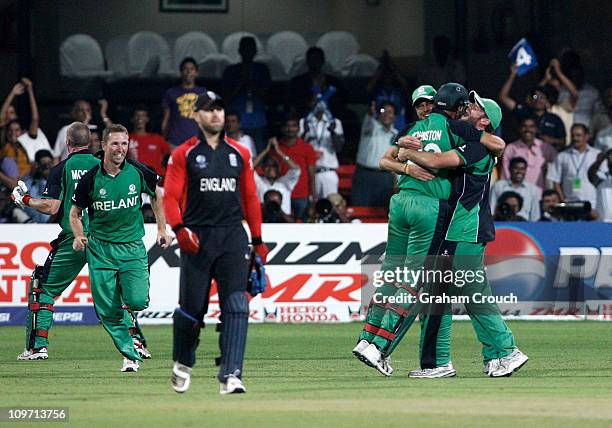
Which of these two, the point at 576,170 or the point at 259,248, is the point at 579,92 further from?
the point at 259,248

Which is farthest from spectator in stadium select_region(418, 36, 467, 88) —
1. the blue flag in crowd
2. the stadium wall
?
the stadium wall

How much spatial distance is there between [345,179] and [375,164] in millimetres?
1533

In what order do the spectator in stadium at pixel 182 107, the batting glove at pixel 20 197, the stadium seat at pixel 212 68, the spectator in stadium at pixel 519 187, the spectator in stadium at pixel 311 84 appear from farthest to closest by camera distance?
the stadium seat at pixel 212 68, the spectator in stadium at pixel 311 84, the spectator in stadium at pixel 182 107, the spectator in stadium at pixel 519 187, the batting glove at pixel 20 197

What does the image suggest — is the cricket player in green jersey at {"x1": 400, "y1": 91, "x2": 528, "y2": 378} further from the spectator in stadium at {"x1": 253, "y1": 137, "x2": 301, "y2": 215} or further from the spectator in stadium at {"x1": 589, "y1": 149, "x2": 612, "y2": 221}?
the spectator in stadium at {"x1": 589, "y1": 149, "x2": 612, "y2": 221}

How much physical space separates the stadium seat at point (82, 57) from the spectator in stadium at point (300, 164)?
4523 mm

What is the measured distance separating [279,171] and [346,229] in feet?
9.07

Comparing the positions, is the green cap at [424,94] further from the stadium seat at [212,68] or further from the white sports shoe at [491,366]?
the stadium seat at [212,68]

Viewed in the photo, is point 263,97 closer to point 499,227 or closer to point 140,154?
point 140,154

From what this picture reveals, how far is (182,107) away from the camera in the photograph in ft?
75.2

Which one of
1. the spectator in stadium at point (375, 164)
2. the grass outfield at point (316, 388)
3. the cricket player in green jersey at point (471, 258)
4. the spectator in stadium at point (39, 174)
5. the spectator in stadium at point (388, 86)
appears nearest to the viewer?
the grass outfield at point (316, 388)

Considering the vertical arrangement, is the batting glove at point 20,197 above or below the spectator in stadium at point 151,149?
above

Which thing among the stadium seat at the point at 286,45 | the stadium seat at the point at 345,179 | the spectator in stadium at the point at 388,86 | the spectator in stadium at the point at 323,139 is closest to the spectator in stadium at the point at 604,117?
the spectator in stadium at the point at 388,86

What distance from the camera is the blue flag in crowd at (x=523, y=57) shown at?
24312 mm

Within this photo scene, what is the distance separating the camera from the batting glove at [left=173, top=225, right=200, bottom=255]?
1059 cm
